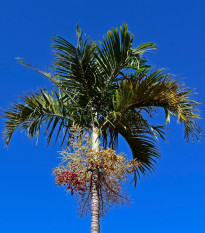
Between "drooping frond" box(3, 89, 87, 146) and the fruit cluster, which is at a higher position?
"drooping frond" box(3, 89, 87, 146)

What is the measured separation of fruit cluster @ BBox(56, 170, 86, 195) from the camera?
659 centimetres

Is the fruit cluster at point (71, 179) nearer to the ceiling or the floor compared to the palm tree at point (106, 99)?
nearer to the floor

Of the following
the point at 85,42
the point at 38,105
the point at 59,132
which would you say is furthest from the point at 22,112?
the point at 85,42

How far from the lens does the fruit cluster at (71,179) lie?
6590mm

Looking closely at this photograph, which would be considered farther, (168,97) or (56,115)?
(56,115)

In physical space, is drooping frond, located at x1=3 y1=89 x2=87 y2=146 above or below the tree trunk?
above

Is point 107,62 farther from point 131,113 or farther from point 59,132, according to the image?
point 59,132

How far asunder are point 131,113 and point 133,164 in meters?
1.07

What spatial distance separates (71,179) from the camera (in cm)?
659

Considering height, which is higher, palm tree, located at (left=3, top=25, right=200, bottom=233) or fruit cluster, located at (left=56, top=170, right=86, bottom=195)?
palm tree, located at (left=3, top=25, right=200, bottom=233)

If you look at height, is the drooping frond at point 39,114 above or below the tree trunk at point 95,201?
above

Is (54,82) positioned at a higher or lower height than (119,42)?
lower

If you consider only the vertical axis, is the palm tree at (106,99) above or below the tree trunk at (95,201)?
above

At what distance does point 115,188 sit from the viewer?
22.5ft
